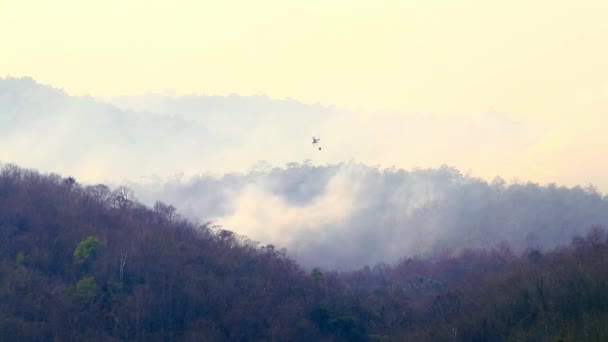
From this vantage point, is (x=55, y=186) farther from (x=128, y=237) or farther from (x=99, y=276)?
(x=99, y=276)

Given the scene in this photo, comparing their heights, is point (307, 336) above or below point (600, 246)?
below

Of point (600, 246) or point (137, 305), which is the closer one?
point (137, 305)

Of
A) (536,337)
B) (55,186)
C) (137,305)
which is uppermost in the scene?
(55,186)

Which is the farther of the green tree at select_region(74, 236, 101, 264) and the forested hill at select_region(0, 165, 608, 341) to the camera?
the green tree at select_region(74, 236, 101, 264)

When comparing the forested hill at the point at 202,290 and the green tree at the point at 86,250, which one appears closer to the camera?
the forested hill at the point at 202,290

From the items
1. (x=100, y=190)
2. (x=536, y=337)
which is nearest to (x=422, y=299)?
(x=536, y=337)

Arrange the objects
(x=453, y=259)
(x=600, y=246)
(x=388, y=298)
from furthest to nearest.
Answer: (x=453, y=259) < (x=388, y=298) < (x=600, y=246)

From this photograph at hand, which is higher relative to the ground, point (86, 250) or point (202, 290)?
point (86, 250)

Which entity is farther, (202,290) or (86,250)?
(86,250)
